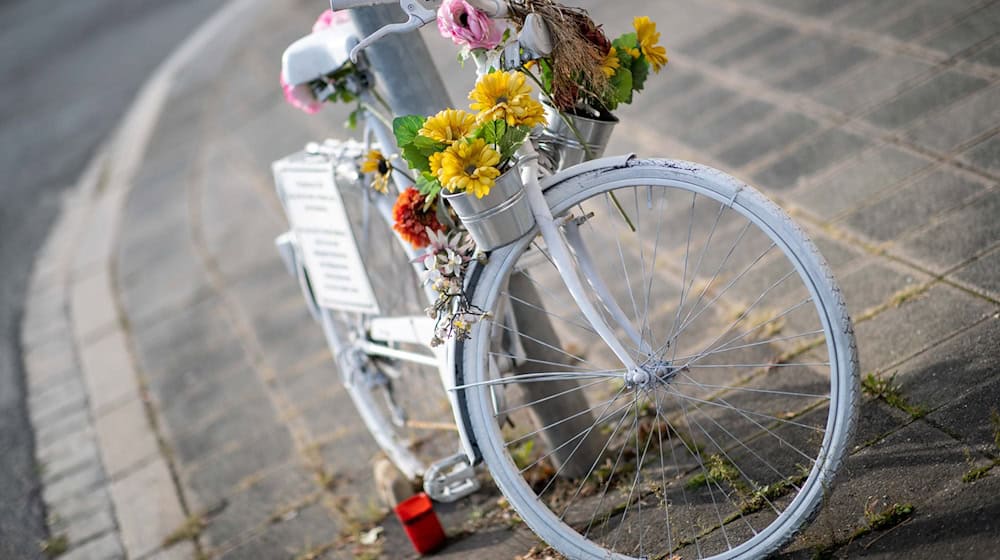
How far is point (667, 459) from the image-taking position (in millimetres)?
3043

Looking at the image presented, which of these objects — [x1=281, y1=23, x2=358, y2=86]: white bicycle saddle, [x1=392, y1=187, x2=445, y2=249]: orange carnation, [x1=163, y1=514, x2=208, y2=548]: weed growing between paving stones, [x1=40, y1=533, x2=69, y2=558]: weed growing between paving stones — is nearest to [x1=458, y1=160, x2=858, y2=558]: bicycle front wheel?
[x1=392, y1=187, x2=445, y2=249]: orange carnation

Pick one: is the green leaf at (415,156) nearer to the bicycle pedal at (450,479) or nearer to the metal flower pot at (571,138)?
the metal flower pot at (571,138)

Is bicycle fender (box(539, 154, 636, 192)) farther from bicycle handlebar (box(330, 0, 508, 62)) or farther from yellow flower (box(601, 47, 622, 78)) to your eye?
bicycle handlebar (box(330, 0, 508, 62))

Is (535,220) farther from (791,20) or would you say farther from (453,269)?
(791,20)

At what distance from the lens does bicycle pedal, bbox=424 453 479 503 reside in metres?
3.02

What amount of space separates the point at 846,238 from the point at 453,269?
1.72 meters

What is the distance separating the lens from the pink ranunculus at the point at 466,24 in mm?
2289

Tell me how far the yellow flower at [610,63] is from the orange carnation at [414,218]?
55cm

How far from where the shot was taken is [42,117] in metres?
9.02

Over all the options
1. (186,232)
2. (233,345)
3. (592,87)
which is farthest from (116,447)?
(592,87)

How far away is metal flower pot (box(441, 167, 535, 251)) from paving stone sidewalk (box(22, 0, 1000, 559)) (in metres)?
0.97

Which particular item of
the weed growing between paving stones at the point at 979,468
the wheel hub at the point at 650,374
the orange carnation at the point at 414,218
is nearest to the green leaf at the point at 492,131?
the orange carnation at the point at 414,218

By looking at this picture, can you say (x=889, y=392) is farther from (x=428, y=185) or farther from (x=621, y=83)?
(x=428, y=185)

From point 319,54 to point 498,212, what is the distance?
949 mm
